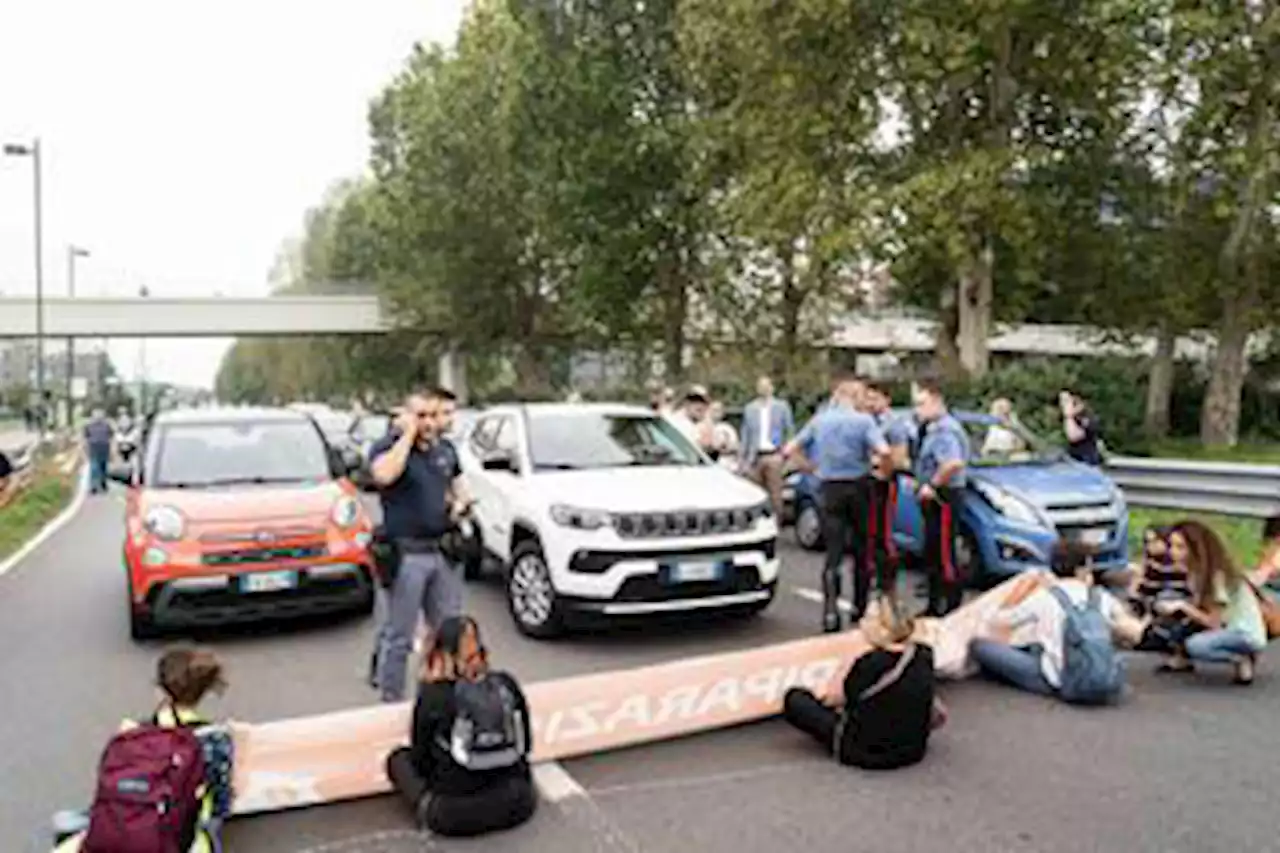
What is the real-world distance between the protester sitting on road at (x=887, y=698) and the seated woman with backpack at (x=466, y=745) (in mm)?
1597

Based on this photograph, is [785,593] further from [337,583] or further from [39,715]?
[39,715]

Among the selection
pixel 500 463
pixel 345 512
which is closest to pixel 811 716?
pixel 500 463

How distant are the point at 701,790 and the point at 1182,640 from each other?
12.0ft

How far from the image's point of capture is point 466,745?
4.41 metres

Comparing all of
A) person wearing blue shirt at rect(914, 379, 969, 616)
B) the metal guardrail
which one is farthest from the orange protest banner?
the metal guardrail

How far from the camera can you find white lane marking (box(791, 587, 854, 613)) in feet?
29.1

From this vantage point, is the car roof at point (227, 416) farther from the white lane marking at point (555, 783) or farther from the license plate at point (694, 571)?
the white lane marking at point (555, 783)

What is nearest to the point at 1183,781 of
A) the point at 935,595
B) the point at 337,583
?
the point at 935,595

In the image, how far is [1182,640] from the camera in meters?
6.93

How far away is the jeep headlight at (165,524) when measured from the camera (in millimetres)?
7699

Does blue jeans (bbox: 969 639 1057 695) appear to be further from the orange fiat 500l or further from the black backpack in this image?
the orange fiat 500l

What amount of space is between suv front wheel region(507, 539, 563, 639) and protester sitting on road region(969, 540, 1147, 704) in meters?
2.79

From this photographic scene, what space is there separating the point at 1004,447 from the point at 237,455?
6965mm

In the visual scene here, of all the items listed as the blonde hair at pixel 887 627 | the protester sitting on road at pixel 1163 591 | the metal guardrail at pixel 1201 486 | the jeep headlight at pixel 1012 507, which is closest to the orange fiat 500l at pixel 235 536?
the blonde hair at pixel 887 627
